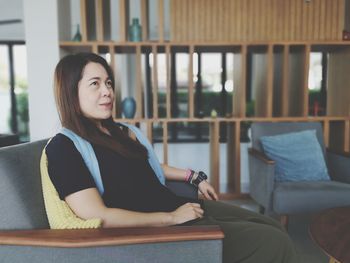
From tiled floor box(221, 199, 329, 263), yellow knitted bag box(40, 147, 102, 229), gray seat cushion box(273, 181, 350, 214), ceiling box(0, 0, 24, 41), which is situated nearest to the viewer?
yellow knitted bag box(40, 147, 102, 229)

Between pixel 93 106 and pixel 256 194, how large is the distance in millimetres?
1829

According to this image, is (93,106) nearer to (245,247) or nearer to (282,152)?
(245,247)

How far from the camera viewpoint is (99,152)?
52.5 inches

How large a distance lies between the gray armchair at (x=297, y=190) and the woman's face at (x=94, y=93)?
1.50 metres

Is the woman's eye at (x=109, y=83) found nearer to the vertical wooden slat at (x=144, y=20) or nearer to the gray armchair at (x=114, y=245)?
the gray armchair at (x=114, y=245)

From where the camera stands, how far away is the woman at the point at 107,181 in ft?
3.86

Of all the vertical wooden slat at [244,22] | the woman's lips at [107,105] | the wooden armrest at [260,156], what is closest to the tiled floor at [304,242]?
the wooden armrest at [260,156]

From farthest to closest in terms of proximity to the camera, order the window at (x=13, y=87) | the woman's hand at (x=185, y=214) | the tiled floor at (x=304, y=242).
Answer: the window at (x=13, y=87) → the tiled floor at (x=304, y=242) → the woman's hand at (x=185, y=214)

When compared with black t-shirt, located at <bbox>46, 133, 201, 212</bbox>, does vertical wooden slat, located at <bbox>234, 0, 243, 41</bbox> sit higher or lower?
higher

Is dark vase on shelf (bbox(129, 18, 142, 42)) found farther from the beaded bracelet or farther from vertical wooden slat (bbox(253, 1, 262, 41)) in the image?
the beaded bracelet

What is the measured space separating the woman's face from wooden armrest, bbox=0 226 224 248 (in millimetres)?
494

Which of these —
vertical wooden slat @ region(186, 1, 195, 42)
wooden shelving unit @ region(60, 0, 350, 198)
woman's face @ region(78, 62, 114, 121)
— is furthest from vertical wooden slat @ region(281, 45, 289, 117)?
woman's face @ region(78, 62, 114, 121)

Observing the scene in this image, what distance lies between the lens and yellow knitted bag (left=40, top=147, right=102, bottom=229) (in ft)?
3.67

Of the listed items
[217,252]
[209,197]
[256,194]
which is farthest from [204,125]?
[217,252]
